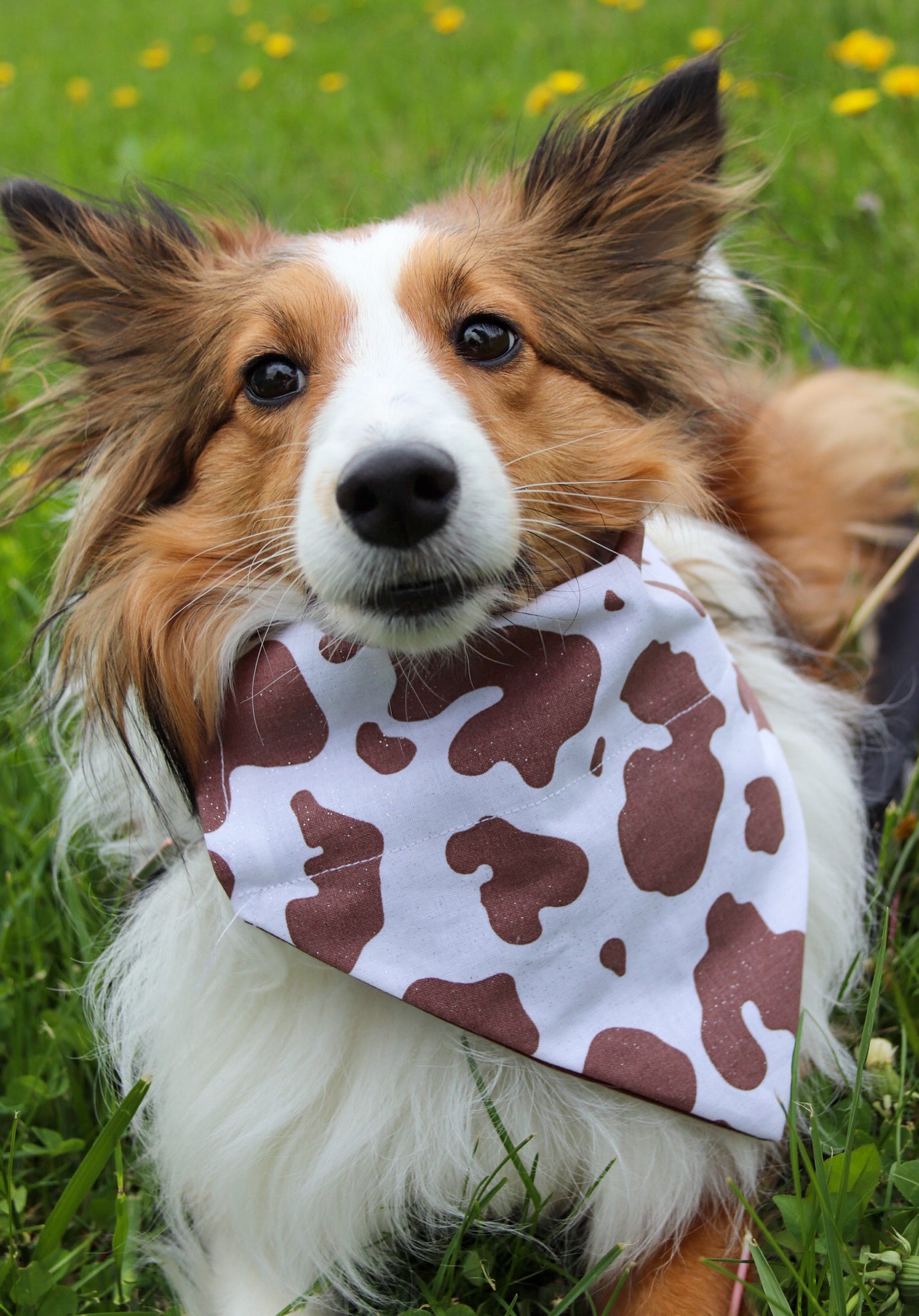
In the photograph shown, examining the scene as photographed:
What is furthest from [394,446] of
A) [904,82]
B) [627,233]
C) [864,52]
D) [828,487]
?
[864,52]

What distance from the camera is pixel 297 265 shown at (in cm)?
204

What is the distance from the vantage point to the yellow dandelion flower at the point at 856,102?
480 cm

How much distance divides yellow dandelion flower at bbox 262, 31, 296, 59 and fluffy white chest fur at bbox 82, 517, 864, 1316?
736 centimetres

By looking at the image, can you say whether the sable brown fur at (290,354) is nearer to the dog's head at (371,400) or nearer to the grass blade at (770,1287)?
the dog's head at (371,400)

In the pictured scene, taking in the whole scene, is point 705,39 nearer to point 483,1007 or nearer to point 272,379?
point 272,379

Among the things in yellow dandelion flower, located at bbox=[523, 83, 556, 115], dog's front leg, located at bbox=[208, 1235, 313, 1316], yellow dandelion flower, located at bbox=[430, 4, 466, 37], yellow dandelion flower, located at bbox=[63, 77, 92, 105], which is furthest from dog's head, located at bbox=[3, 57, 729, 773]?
yellow dandelion flower, located at bbox=[63, 77, 92, 105]

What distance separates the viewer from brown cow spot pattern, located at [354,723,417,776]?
1813mm

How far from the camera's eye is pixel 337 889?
69.7 inches

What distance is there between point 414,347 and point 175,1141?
4.75ft

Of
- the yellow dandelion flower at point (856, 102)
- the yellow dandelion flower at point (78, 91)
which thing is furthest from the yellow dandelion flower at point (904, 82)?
the yellow dandelion flower at point (78, 91)

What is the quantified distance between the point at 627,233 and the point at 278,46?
261 inches

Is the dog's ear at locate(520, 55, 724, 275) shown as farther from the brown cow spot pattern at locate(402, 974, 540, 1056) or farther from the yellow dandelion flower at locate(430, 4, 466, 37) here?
the yellow dandelion flower at locate(430, 4, 466, 37)

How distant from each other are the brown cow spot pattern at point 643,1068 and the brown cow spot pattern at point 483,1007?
11 centimetres

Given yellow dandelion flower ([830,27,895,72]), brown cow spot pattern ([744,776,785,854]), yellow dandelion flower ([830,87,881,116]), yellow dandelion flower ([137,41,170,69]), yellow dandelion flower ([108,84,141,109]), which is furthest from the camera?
yellow dandelion flower ([137,41,170,69])
